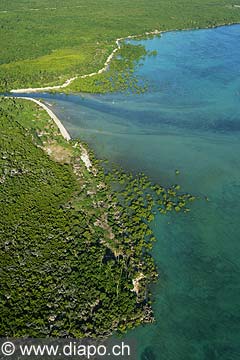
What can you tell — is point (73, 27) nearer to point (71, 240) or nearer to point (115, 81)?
point (115, 81)

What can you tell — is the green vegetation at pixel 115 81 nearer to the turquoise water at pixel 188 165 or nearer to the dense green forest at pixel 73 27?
the turquoise water at pixel 188 165

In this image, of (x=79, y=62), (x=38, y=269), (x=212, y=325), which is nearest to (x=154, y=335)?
(x=212, y=325)

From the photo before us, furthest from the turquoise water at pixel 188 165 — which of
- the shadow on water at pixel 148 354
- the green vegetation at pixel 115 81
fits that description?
the green vegetation at pixel 115 81

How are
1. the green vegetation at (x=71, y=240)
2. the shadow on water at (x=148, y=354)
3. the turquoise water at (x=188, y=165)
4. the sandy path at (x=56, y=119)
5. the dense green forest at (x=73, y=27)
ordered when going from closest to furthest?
the shadow on water at (x=148, y=354)
the green vegetation at (x=71, y=240)
the turquoise water at (x=188, y=165)
the sandy path at (x=56, y=119)
the dense green forest at (x=73, y=27)

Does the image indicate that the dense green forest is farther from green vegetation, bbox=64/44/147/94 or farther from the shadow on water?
the shadow on water

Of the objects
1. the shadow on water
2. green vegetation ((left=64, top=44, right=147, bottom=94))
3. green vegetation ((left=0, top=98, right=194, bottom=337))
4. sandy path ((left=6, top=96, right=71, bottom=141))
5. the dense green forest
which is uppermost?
the dense green forest

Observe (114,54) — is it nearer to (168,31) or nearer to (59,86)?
(59,86)

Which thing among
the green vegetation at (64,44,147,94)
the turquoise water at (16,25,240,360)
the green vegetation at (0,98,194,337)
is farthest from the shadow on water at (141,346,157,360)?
the green vegetation at (64,44,147,94)
